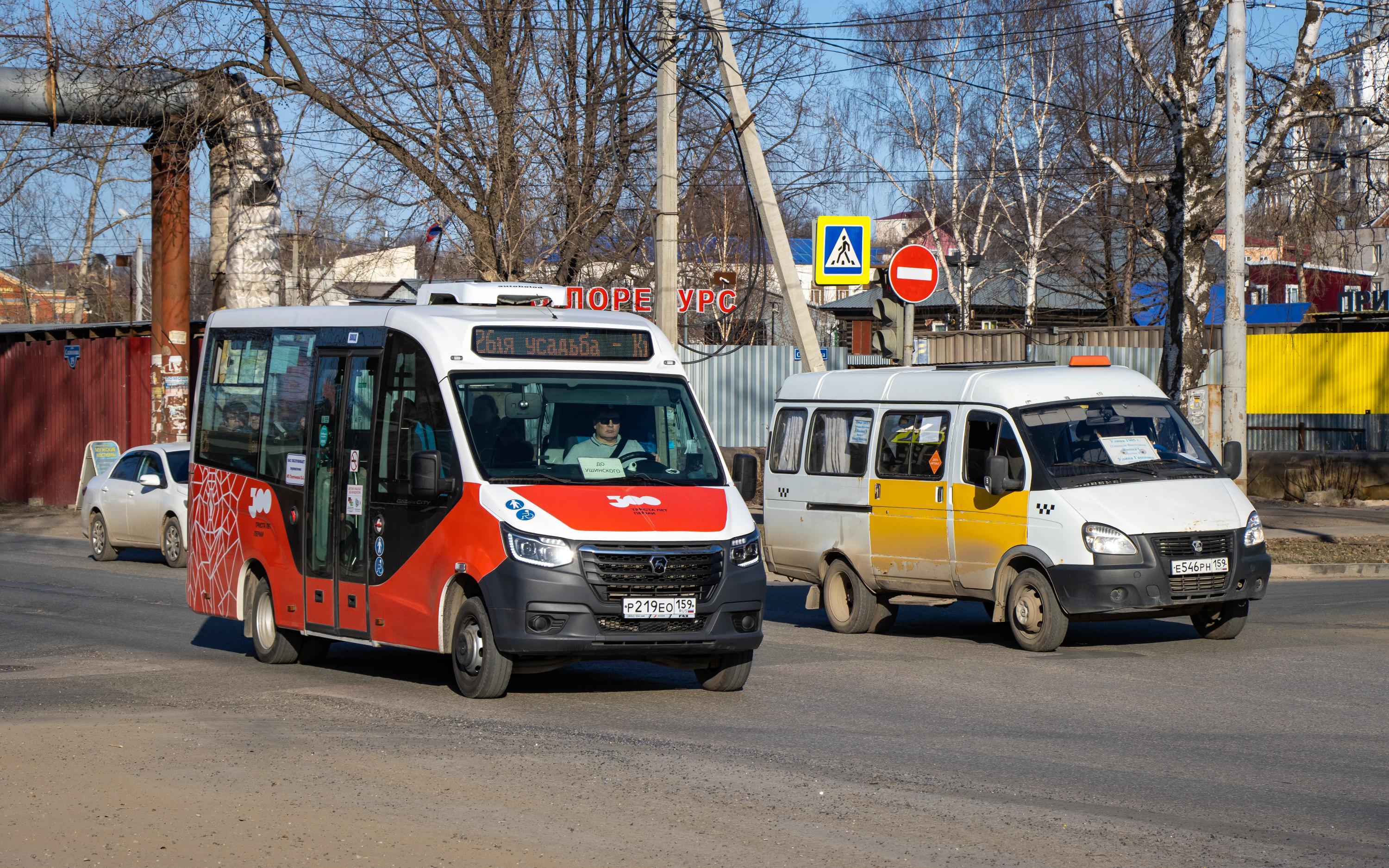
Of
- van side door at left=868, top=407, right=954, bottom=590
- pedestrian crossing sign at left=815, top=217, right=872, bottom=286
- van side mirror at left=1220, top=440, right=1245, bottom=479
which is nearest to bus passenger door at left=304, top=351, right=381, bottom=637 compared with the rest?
van side door at left=868, top=407, right=954, bottom=590

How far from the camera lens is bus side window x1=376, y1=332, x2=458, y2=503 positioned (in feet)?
33.3

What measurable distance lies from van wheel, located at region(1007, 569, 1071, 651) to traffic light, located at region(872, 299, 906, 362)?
496cm

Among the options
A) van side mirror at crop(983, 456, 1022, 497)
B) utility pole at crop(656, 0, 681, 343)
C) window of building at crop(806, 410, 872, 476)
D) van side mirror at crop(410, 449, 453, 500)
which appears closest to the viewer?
van side mirror at crop(410, 449, 453, 500)

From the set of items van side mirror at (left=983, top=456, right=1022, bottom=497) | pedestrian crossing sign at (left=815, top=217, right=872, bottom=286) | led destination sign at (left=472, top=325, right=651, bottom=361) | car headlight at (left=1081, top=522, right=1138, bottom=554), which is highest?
pedestrian crossing sign at (left=815, top=217, right=872, bottom=286)

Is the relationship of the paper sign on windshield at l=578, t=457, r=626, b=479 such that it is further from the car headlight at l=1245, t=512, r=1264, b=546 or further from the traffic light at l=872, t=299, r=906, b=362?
the traffic light at l=872, t=299, r=906, b=362

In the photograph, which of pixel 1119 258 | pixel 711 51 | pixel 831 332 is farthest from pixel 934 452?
pixel 1119 258

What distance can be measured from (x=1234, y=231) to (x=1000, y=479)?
30.0 feet

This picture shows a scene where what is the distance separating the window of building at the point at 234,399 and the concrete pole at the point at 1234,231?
11.9 m

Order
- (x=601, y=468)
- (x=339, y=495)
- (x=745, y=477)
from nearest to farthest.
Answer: (x=601, y=468) → (x=745, y=477) → (x=339, y=495)

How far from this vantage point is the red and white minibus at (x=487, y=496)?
9.31 m

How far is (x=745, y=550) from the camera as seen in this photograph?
9695 mm

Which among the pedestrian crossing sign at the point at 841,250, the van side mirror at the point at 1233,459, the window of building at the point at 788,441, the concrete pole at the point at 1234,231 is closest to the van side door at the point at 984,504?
the van side mirror at the point at 1233,459

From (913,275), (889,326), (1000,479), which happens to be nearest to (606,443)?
(1000,479)

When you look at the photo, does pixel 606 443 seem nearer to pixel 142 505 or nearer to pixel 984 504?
pixel 984 504
